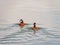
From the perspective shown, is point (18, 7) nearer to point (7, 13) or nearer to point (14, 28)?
point (7, 13)

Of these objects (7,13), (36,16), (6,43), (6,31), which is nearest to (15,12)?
(7,13)

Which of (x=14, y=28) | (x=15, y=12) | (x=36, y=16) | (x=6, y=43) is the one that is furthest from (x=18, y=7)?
(x=6, y=43)

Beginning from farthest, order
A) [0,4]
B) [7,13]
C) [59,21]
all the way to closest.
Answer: [0,4]
[7,13]
[59,21]

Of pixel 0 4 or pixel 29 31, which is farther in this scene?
pixel 0 4

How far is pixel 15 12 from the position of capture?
146 cm

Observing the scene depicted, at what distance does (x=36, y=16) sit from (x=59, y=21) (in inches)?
7.4

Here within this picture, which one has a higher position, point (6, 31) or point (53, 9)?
point (53, 9)

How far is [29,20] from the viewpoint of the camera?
134 centimetres

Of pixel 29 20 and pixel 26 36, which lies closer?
pixel 26 36

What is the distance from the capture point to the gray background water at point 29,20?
1.12 meters

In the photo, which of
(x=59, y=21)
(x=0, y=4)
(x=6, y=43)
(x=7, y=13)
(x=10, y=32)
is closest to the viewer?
(x=6, y=43)

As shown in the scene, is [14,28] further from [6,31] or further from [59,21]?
[59,21]

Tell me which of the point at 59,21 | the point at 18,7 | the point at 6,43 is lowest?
the point at 6,43

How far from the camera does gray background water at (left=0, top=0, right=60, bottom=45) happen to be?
3.68 feet
